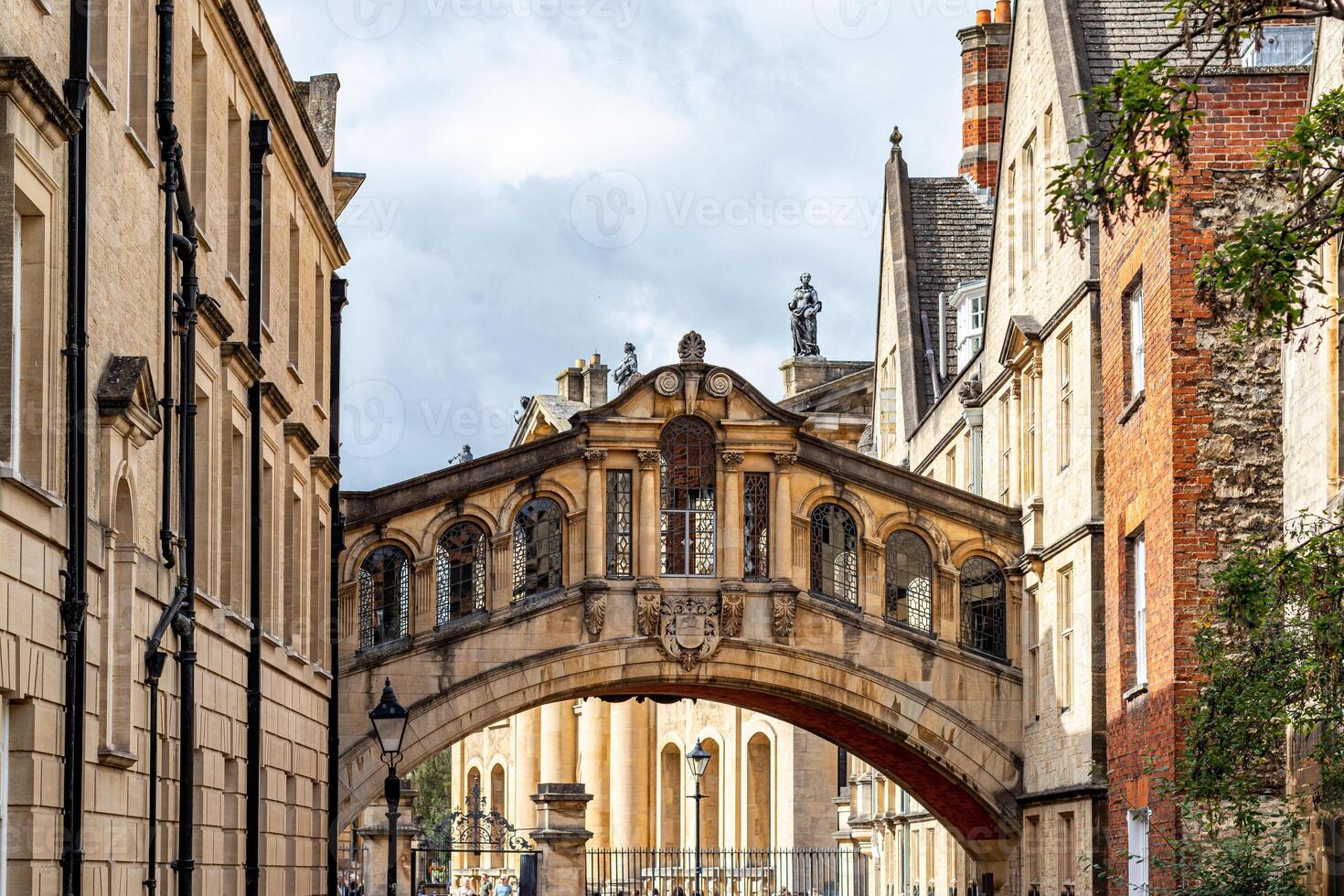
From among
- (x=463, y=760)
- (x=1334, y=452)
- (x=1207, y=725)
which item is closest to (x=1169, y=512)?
(x=1334, y=452)

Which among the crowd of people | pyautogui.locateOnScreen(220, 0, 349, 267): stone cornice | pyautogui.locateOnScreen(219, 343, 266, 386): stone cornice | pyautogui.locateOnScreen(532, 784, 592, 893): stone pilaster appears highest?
pyautogui.locateOnScreen(220, 0, 349, 267): stone cornice

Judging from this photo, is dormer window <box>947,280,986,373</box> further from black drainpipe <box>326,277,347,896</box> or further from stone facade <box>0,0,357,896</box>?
stone facade <box>0,0,357,896</box>

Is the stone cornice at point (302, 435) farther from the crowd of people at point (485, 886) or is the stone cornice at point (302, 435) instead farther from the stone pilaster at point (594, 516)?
the crowd of people at point (485, 886)

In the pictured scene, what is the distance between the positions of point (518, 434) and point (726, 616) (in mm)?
44588

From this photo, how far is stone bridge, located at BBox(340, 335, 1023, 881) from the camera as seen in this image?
102ft

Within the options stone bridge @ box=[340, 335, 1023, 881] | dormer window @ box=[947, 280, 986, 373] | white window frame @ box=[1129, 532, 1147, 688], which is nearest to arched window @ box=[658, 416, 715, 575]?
stone bridge @ box=[340, 335, 1023, 881]

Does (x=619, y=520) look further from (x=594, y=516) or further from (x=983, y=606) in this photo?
(x=983, y=606)

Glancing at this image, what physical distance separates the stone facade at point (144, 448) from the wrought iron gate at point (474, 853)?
23.8ft

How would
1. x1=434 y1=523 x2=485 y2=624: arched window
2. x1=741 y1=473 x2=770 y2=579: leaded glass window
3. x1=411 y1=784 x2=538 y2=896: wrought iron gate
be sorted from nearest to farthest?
x1=434 y1=523 x2=485 y2=624: arched window < x1=741 y1=473 x2=770 y2=579: leaded glass window < x1=411 y1=784 x2=538 y2=896: wrought iron gate

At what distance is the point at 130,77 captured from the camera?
17.8m

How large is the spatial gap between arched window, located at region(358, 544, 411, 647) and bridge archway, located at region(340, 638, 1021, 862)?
55 cm

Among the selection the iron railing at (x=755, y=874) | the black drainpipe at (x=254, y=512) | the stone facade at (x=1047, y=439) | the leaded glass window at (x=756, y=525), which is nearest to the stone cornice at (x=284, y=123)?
the black drainpipe at (x=254, y=512)

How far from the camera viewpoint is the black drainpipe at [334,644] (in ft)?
99.5

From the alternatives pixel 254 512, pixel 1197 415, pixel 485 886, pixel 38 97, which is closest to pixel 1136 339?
pixel 1197 415
